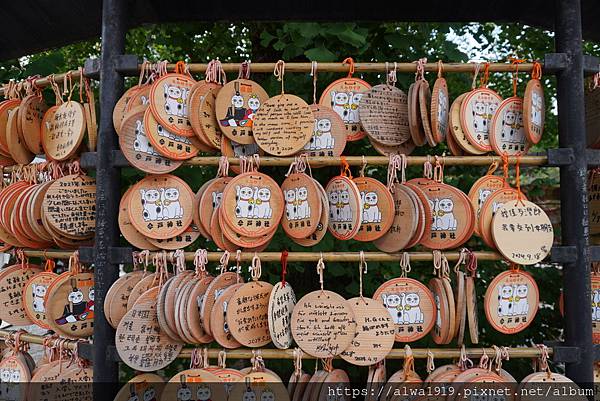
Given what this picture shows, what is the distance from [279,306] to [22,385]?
1206 millimetres

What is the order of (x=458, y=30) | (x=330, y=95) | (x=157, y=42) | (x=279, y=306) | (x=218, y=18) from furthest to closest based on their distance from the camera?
1. (x=157, y=42)
2. (x=458, y=30)
3. (x=218, y=18)
4. (x=330, y=95)
5. (x=279, y=306)

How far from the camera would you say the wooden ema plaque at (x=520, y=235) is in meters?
Answer: 2.02

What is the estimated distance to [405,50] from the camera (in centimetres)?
310

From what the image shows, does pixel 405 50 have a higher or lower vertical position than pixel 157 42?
lower

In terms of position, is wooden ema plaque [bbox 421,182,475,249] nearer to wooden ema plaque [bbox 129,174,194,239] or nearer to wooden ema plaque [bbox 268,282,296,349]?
wooden ema plaque [bbox 268,282,296,349]

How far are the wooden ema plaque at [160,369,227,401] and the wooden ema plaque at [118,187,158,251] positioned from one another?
0.54 meters

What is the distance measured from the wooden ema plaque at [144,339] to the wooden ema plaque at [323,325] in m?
0.51

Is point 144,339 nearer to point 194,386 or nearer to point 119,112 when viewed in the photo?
point 194,386

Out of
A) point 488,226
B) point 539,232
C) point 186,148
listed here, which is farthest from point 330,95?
point 539,232

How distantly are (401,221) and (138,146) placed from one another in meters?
1.09

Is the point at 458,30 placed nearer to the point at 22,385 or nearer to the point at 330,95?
the point at 330,95

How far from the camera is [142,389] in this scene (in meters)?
2.05

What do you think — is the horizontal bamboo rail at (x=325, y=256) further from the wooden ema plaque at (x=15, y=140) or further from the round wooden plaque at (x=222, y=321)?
the wooden ema plaque at (x=15, y=140)

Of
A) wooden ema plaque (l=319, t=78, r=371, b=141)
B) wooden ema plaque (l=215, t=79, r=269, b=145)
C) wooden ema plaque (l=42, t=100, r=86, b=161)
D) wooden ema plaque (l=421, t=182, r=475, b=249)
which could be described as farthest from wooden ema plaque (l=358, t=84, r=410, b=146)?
wooden ema plaque (l=42, t=100, r=86, b=161)
